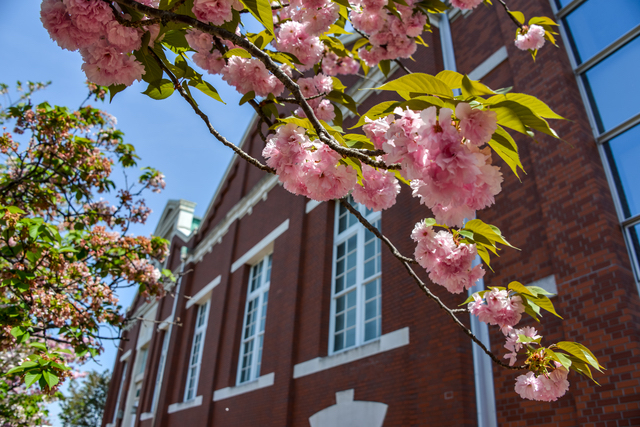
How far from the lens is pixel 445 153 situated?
1.41 m

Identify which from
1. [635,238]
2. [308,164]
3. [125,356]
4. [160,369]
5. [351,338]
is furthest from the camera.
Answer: [125,356]

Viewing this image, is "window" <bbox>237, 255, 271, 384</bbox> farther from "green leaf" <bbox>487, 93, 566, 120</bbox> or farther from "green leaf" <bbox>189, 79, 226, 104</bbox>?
"green leaf" <bbox>487, 93, 566, 120</bbox>

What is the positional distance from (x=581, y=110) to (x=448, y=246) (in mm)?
4863

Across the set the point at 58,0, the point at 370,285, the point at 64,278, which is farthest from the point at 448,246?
the point at 370,285

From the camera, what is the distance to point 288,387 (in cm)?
931

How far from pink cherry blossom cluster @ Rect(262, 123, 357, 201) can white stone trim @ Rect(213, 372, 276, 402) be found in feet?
29.4

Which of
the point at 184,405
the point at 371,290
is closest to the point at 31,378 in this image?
the point at 371,290

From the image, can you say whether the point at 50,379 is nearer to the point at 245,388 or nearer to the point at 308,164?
the point at 308,164

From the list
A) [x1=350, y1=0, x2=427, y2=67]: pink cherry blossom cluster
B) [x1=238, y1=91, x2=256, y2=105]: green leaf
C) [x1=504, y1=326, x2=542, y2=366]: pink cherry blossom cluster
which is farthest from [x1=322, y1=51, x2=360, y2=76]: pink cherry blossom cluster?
[x1=504, y1=326, x2=542, y2=366]: pink cherry blossom cluster

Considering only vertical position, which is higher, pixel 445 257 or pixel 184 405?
pixel 184 405

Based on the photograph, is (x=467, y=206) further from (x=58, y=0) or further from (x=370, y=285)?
(x=370, y=285)

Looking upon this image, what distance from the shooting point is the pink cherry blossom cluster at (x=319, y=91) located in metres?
3.09

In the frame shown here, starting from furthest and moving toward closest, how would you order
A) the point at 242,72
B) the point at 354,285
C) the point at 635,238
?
the point at 354,285 < the point at 635,238 < the point at 242,72

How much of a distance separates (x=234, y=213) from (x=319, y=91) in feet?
43.1
